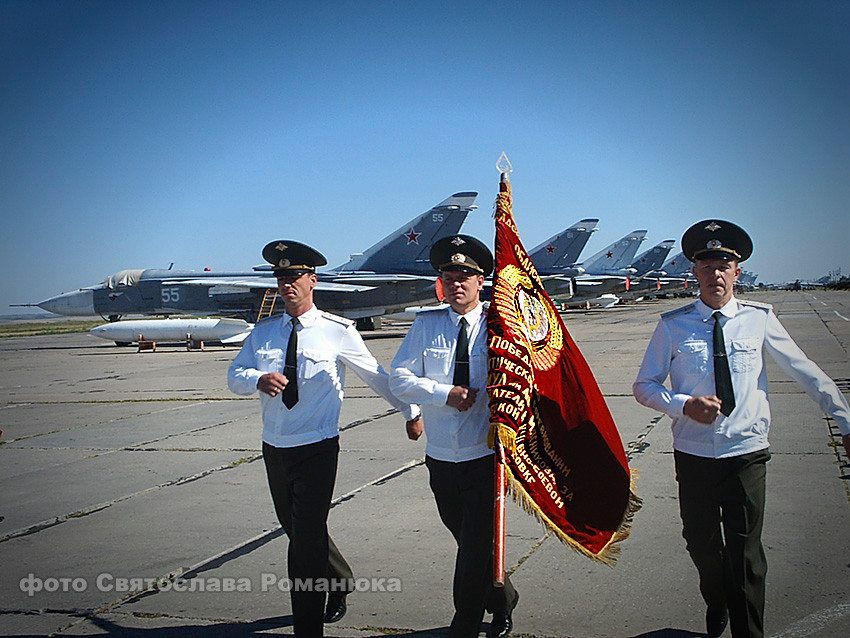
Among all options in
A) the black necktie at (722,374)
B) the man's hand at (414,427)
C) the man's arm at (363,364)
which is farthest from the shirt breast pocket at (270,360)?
the black necktie at (722,374)

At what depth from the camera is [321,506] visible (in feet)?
12.2

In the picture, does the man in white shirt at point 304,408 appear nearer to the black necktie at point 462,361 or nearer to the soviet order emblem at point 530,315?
the black necktie at point 462,361

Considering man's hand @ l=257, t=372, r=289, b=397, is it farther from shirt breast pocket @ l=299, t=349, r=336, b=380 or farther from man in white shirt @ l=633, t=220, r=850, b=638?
man in white shirt @ l=633, t=220, r=850, b=638

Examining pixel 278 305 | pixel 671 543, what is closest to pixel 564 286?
pixel 278 305

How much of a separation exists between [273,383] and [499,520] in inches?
50.9

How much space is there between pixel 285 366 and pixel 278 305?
1069 inches

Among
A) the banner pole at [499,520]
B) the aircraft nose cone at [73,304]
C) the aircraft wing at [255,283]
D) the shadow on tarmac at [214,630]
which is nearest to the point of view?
the banner pole at [499,520]

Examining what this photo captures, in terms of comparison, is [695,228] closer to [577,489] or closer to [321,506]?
[577,489]

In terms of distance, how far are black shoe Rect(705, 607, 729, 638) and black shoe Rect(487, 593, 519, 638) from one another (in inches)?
37.4

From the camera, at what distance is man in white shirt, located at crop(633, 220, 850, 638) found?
3320 millimetres

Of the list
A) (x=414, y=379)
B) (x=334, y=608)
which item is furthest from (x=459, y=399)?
(x=334, y=608)

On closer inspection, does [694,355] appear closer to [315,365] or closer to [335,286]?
[315,365]

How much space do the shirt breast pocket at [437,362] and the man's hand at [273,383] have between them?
2.34ft

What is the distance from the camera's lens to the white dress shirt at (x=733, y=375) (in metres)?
3.40
